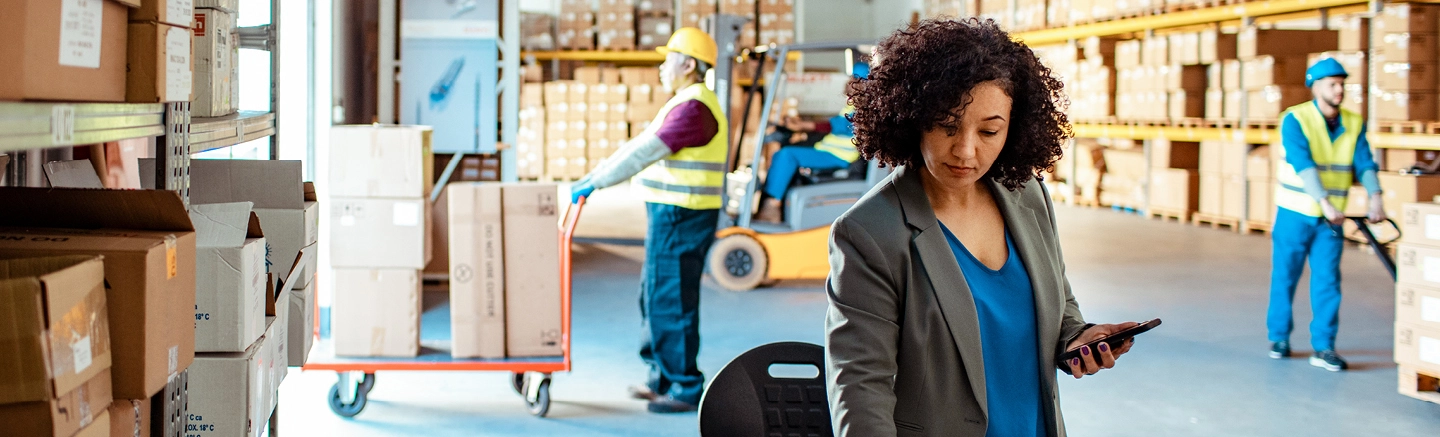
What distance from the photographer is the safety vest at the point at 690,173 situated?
4719mm

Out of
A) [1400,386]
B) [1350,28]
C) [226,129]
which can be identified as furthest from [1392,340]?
[226,129]

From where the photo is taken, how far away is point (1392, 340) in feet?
21.2

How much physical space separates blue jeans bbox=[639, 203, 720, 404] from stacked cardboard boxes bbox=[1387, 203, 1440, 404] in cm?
288

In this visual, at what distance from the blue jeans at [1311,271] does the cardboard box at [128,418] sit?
5360 mm

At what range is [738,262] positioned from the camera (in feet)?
27.1

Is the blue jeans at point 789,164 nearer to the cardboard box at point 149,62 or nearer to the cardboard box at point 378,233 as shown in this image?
the cardboard box at point 378,233

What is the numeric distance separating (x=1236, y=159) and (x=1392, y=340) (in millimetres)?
5399

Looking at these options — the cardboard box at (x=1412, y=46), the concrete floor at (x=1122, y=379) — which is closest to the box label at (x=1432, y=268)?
the concrete floor at (x=1122, y=379)

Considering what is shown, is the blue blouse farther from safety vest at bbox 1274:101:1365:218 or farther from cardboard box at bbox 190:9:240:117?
safety vest at bbox 1274:101:1365:218

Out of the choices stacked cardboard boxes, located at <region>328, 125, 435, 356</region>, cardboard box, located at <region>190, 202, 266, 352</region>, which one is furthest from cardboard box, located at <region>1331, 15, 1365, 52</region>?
cardboard box, located at <region>190, 202, 266, 352</region>

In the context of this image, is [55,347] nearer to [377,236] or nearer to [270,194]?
[270,194]

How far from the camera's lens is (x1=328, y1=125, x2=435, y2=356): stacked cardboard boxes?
15.2ft

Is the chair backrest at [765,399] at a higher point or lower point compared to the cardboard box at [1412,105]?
lower

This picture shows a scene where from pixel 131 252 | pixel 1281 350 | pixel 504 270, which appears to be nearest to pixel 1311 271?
pixel 1281 350
